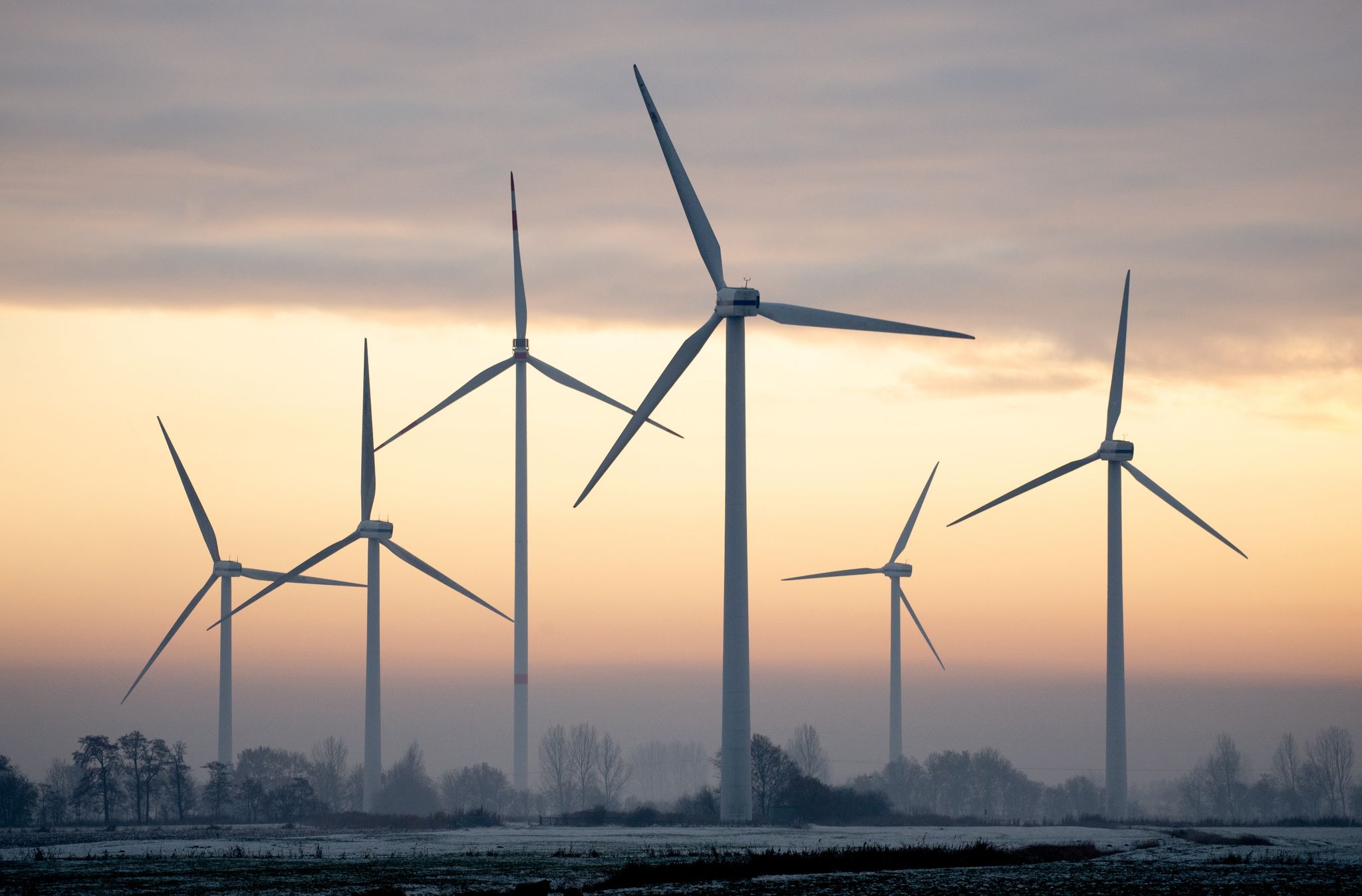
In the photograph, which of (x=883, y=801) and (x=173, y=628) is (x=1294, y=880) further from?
(x=173, y=628)

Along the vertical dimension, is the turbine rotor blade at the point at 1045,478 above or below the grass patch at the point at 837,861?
above

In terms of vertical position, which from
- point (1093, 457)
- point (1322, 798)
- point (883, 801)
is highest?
point (1093, 457)

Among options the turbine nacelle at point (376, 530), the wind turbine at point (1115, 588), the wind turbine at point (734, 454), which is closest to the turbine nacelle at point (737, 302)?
the wind turbine at point (734, 454)

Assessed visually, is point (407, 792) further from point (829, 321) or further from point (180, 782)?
point (829, 321)

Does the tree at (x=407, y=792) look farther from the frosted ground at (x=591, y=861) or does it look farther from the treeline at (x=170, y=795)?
the frosted ground at (x=591, y=861)

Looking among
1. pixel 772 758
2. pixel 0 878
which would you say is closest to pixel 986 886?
pixel 0 878

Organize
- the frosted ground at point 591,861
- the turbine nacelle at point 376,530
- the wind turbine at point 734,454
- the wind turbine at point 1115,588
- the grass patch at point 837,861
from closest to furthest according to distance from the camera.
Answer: the frosted ground at point 591,861
the grass patch at point 837,861
the wind turbine at point 734,454
the wind turbine at point 1115,588
the turbine nacelle at point 376,530

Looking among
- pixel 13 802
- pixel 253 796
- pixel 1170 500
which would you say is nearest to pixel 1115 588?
pixel 1170 500
